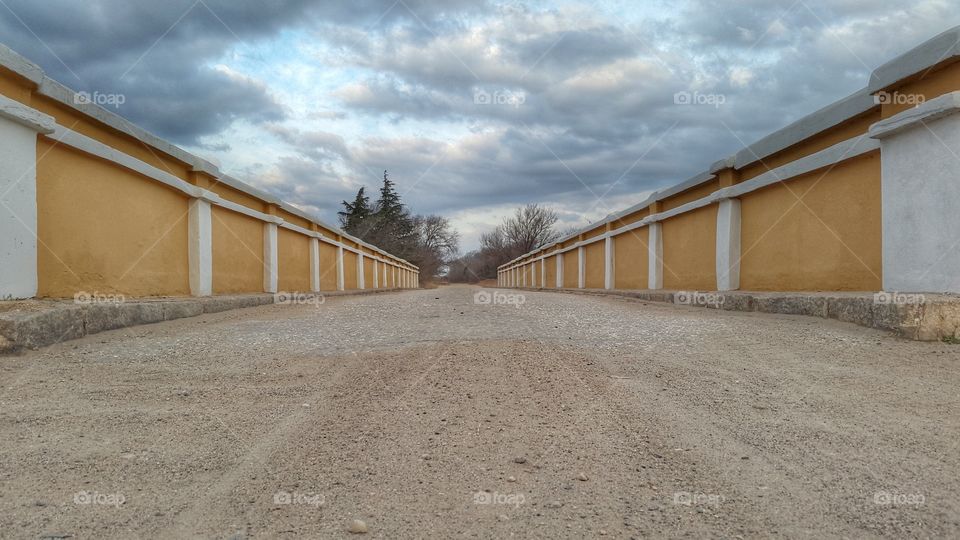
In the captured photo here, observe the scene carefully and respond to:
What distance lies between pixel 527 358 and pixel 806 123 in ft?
17.6

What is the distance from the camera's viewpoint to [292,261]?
13.7 m

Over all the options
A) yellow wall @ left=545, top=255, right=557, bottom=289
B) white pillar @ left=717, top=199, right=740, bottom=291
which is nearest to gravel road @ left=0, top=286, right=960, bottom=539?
white pillar @ left=717, top=199, right=740, bottom=291

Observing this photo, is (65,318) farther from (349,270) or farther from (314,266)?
(349,270)

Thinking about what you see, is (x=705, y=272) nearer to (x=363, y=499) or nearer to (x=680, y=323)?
(x=680, y=323)

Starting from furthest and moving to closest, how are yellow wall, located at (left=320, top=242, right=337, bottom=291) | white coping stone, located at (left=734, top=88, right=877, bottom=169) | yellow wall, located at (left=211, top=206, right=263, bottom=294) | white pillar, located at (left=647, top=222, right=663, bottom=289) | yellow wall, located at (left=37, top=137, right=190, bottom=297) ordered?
yellow wall, located at (left=320, top=242, right=337, bottom=291) → white pillar, located at (left=647, top=222, right=663, bottom=289) → yellow wall, located at (left=211, top=206, right=263, bottom=294) → white coping stone, located at (left=734, top=88, right=877, bottom=169) → yellow wall, located at (left=37, top=137, right=190, bottom=297)

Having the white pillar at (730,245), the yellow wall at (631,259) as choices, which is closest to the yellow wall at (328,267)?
the yellow wall at (631,259)

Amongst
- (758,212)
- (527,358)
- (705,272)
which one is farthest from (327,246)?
(527,358)

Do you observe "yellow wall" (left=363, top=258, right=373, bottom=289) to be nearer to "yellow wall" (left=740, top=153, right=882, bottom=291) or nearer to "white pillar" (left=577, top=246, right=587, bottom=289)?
"white pillar" (left=577, top=246, right=587, bottom=289)

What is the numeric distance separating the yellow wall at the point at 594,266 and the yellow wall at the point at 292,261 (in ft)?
32.0

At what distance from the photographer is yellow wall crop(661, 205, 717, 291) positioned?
Result: 9.16 meters

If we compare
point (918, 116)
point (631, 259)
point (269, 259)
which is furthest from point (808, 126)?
point (269, 259)

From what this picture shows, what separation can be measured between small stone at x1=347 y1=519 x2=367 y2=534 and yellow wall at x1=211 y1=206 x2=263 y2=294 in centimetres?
842

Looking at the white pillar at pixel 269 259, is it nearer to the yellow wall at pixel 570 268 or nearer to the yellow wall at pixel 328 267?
the yellow wall at pixel 328 267

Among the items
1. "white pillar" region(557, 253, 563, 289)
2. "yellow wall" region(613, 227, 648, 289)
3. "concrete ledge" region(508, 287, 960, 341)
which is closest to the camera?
"concrete ledge" region(508, 287, 960, 341)
